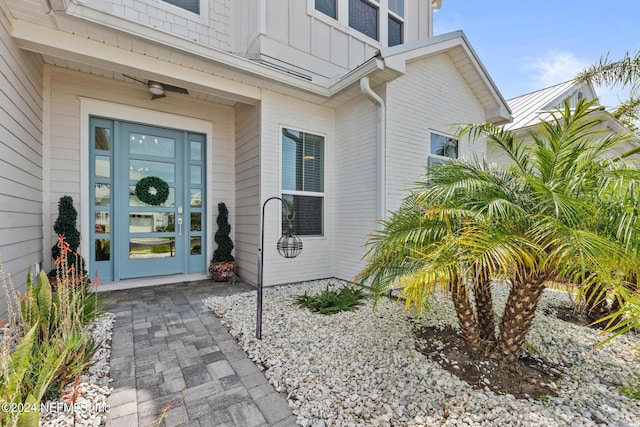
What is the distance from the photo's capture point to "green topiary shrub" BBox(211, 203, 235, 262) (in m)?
4.80

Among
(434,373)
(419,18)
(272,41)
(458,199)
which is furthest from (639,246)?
(419,18)

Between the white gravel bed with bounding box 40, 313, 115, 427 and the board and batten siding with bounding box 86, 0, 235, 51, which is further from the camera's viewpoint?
the board and batten siding with bounding box 86, 0, 235, 51

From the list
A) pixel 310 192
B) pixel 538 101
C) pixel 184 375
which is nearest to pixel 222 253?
pixel 310 192

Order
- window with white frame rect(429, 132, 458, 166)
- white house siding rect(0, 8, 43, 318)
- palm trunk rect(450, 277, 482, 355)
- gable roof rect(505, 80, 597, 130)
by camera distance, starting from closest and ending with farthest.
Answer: palm trunk rect(450, 277, 482, 355) → white house siding rect(0, 8, 43, 318) → window with white frame rect(429, 132, 458, 166) → gable roof rect(505, 80, 597, 130)

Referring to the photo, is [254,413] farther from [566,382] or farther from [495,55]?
[495,55]

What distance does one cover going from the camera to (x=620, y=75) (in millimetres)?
6391

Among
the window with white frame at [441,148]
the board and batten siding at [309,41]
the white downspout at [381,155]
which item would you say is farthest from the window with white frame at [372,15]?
the window with white frame at [441,148]

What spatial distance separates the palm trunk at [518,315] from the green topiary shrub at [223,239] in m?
4.01

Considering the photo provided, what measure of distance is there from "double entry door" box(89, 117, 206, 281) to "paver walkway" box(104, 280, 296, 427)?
1.19 metres

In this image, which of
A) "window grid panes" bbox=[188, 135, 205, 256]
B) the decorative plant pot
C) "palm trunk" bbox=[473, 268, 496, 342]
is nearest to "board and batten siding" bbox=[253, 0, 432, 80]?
"window grid panes" bbox=[188, 135, 205, 256]

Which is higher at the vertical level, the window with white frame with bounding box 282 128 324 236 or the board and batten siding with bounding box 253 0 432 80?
the board and batten siding with bounding box 253 0 432 80

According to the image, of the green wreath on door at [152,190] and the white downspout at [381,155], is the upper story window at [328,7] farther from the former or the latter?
the green wreath on door at [152,190]

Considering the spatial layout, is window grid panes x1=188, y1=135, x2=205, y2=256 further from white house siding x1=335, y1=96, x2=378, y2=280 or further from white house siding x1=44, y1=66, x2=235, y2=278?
white house siding x1=335, y1=96, x2=378, y2=280

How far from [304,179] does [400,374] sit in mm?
3405
